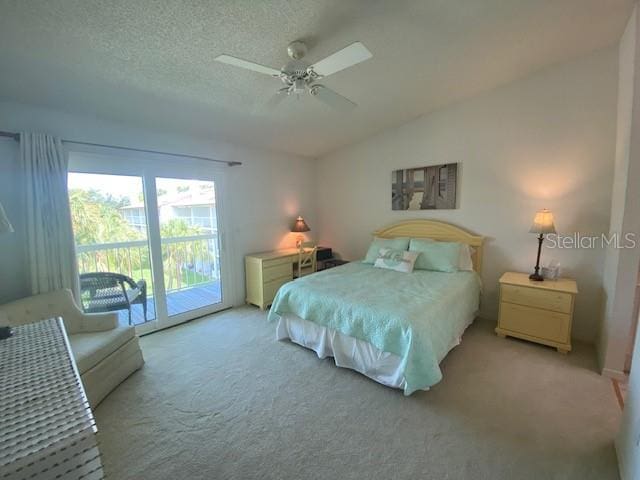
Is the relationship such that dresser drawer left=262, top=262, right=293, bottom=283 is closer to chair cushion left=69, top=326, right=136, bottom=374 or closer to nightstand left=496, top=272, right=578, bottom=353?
chair cushion left=69, top=326, right=136, bottom=374

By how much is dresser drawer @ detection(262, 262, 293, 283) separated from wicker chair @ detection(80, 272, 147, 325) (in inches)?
55.7

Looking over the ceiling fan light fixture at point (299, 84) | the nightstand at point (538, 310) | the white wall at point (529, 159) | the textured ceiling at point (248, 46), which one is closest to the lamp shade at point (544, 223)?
the white wall at point (529, 159)

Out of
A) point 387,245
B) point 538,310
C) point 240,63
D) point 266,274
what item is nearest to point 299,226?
point 266,274

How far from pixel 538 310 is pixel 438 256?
1057mm

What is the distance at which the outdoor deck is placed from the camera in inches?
124

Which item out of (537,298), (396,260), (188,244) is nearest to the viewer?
(537,298)

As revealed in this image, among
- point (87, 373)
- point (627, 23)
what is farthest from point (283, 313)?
point (627, 23)

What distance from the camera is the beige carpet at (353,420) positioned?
1.53 m

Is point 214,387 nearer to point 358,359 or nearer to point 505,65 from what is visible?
point 358,359

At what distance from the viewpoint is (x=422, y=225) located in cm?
380

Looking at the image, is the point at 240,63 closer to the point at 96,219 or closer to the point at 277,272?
the point at 96,219

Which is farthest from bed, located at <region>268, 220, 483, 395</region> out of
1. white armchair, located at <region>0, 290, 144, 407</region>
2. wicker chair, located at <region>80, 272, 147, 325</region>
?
wicker chair, located at <region>80, 272, 147, 325</region>

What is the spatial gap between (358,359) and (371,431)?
0.60 meters

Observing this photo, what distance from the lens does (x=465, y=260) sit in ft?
10.8
